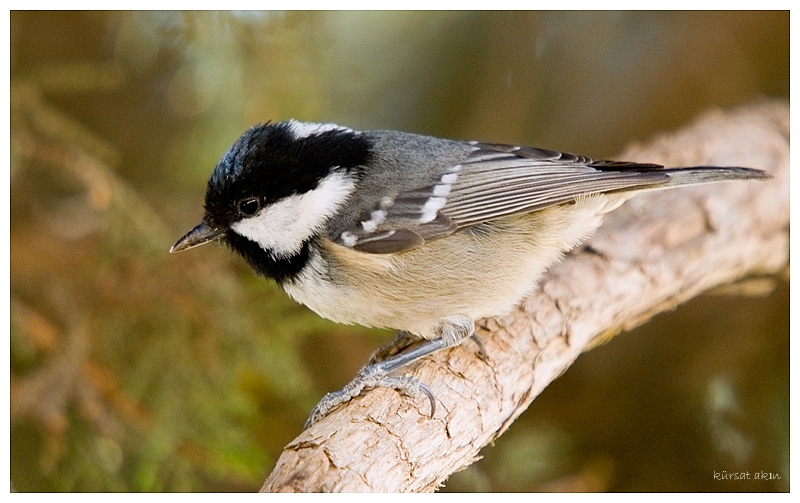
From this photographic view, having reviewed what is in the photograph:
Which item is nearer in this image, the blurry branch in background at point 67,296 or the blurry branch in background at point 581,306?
the blurry branch in background at point 581,306

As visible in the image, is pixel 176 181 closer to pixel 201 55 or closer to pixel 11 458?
pixel 201 55

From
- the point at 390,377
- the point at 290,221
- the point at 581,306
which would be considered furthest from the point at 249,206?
the point at 581,306

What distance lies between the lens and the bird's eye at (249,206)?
108cm

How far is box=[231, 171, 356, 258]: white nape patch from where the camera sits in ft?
3.58

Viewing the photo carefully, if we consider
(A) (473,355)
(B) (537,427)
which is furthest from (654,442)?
(A) (473,355)

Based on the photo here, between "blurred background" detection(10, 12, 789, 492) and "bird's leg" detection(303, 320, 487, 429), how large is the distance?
0.32m

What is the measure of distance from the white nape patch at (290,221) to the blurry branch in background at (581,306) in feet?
0.89

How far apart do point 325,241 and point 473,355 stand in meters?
0.31

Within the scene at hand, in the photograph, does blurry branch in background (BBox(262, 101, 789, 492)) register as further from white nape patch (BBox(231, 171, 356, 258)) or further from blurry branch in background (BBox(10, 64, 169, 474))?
blurry branch in background (BBox(10, 64, 169, 474))

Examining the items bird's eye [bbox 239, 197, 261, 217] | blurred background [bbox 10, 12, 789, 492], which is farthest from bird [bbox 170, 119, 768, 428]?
blurred background [bbox 10, 12, 789, 492]

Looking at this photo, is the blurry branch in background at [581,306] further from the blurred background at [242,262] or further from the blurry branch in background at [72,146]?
the blurry branch in background at [72,146]

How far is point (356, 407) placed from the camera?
1.03 m

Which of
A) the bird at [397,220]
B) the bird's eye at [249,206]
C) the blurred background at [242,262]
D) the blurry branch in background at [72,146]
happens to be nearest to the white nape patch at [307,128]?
the bird at [397,220]

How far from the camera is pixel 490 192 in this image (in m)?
1.15
